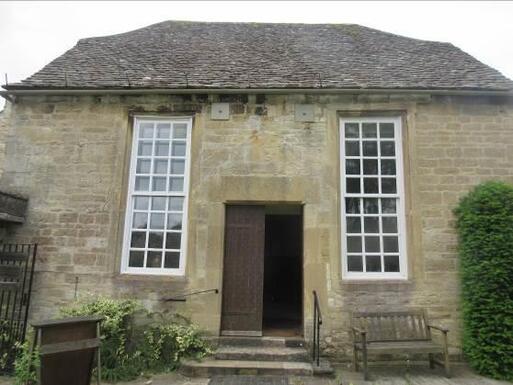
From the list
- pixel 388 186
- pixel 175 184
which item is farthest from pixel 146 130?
pixel 388 186

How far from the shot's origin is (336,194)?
698cm

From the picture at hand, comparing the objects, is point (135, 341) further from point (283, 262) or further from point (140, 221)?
point (283, 262)

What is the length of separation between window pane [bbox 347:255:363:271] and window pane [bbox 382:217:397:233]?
2.40 feet

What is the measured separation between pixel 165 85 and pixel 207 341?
4.86 m

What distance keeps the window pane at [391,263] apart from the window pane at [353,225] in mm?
716

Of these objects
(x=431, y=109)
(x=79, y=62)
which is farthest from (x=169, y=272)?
(x=431, y=109)

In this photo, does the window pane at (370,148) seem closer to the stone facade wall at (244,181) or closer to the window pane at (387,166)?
the window pane at (387,166)

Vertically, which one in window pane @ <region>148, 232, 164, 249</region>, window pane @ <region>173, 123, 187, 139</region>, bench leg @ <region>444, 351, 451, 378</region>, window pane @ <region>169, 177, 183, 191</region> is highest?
window pane @ <region>173, 123, 187, 139</region>

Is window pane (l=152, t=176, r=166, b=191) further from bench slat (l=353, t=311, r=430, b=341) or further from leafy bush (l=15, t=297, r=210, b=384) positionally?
bench slat (l=353, t=311, r=430, b=341)

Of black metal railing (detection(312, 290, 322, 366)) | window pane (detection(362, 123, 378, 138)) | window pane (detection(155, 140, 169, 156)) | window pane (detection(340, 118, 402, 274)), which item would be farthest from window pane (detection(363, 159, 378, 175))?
window pane (detection(155, 140, 169, 156))

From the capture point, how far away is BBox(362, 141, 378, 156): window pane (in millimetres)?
7262

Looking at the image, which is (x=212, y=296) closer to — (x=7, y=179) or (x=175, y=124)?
(x=175, y=124)

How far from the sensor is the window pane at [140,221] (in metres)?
7.16

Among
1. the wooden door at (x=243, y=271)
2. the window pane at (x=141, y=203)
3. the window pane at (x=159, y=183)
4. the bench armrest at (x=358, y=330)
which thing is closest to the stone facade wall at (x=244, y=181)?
the wooden door at (x=243, y=271)
